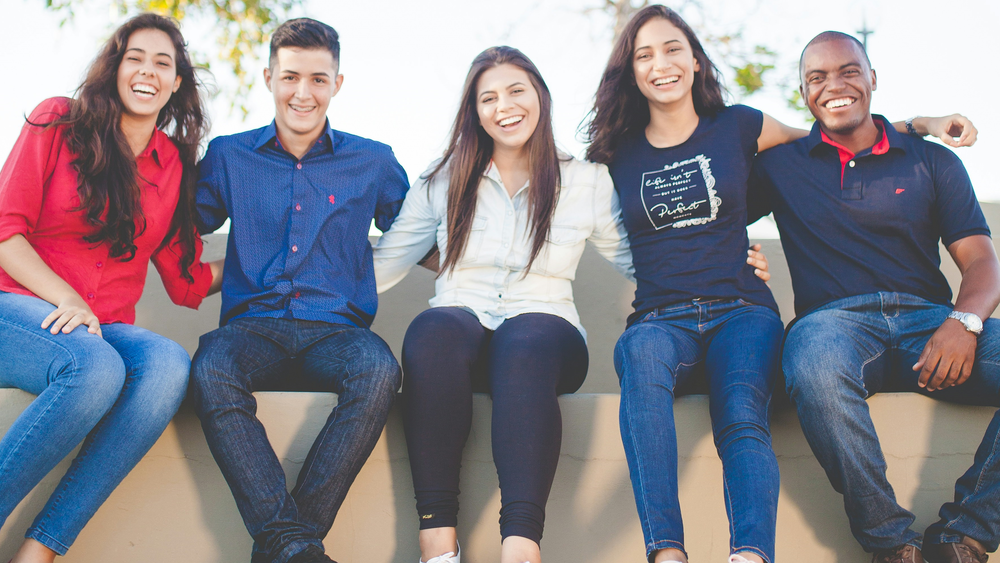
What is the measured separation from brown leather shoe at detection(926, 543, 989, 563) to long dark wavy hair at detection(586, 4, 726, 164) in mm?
1407

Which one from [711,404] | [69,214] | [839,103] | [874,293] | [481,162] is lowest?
[711,404]

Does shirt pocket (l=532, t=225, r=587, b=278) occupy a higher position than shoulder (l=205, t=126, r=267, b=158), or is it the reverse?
shoulder (l=205, t=126, r=267, b=158)

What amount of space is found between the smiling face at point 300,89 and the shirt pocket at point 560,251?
0.83m

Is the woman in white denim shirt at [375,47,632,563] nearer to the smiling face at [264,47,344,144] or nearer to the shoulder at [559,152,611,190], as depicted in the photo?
the shoulder at [559,152,611,190]

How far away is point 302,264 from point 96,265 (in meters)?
0.57

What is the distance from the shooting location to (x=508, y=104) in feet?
7.47

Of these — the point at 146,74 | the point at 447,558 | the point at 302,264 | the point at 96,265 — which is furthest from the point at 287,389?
the point at 146,74

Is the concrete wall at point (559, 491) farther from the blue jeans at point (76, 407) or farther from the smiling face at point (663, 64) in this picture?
the smiling face at point (663, 64)

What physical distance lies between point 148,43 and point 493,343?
1.37 metres

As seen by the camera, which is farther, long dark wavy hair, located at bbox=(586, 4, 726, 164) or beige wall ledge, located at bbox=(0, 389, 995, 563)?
long dark wavy hair, located at bbox=(586, 4, 726, 164)

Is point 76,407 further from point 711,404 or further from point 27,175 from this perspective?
point 711,404

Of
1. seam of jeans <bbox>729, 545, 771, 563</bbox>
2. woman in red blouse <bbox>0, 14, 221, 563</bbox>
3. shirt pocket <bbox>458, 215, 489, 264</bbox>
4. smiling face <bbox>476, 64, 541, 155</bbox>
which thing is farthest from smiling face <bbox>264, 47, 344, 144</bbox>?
seam of jeans <bbox>729, 545, 771, 563</bbox>

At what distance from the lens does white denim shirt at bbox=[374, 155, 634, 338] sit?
2256mm

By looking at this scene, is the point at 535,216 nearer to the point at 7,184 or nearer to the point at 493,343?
the point at 493,343
